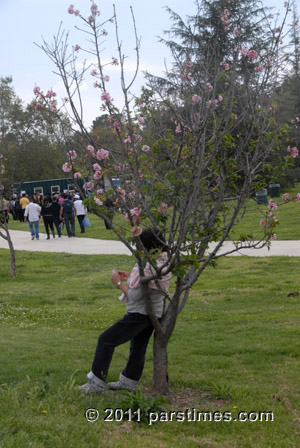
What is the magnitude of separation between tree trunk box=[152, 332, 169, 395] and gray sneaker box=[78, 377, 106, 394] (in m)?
0.50

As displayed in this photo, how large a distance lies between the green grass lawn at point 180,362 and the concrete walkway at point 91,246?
2185mm

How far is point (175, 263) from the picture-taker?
4.83 metres

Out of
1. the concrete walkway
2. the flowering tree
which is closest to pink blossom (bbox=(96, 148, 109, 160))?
the flowering tree

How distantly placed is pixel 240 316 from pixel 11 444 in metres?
5.67

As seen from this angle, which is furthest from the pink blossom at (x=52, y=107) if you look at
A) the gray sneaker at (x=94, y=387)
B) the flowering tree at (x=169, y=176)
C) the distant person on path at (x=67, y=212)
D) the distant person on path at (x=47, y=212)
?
the distant person on path at (x=47, y=212)

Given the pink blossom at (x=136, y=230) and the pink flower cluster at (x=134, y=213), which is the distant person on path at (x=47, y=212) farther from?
the pink blossom at (x=136, y=230)

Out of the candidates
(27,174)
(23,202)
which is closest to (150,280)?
(23,202)

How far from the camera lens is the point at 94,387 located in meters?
5.34

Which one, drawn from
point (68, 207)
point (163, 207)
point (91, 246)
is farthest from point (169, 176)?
point (68, 207)

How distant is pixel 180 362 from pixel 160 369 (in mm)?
1337

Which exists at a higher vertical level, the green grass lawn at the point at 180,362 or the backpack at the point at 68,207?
the backpack at the point at 68,207

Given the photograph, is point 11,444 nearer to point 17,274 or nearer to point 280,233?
point 17,274

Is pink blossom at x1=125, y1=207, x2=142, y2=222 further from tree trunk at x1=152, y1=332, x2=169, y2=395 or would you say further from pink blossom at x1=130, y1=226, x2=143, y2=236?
tree trunk at x1=152, y1=332, x2=169, y2=395

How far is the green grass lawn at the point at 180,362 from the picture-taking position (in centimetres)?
436
